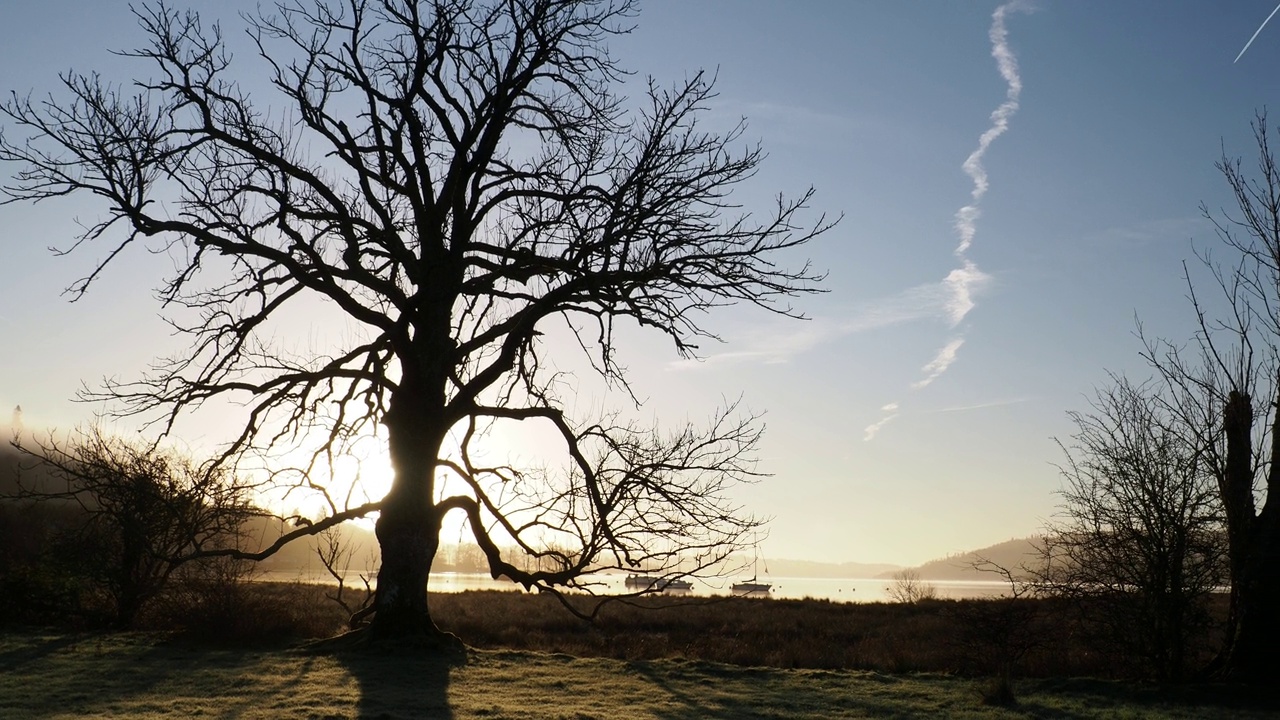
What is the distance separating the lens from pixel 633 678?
50.1ft

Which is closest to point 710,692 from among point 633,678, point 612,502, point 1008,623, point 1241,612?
point 633,678

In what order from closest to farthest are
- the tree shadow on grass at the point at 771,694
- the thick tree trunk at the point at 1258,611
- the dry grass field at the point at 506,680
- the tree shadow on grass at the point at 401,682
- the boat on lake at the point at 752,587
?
1. the tree shadow on grass at the point at 401,682
2. the dry grass field at the point at 506,680
3. the tree shadow on grass at the point at 771,694
4. the thick tree trunk at the point at 1258,611
5. the boat on lake at the point at 752,587

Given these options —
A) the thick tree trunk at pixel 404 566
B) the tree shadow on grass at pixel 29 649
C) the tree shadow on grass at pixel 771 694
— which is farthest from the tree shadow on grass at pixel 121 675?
the tree shadow on grass at pixel 771 694

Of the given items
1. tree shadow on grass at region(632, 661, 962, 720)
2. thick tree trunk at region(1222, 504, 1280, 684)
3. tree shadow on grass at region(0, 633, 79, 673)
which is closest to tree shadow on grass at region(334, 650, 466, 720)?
tree shadow on grass at region(632, 661, 962, 720)

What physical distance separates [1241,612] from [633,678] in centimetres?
1034

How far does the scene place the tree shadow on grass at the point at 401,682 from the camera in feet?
37.2

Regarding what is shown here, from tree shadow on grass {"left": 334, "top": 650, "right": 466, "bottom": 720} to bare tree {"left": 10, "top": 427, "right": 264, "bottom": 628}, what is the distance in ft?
12.4

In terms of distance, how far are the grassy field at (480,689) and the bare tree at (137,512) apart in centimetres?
215

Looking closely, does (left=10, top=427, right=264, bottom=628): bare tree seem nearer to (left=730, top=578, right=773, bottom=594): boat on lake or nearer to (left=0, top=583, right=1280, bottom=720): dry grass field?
(left=0, top=583, right=1280, bottom=720): dry grass field

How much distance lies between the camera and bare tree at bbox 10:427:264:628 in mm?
16391

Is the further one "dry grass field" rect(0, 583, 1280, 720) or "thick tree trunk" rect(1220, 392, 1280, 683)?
"thick tree trunk" rect(1220, 392, 1280, 683)

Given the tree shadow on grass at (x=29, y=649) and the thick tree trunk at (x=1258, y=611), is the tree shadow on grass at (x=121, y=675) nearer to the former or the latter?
the tree shadow on grass at (x=29, y=649)

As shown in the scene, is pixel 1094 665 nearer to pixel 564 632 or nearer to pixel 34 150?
pixel 564 632

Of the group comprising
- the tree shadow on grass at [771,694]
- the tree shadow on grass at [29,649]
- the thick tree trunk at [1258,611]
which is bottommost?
the tree shadow on grass at [771,694]
